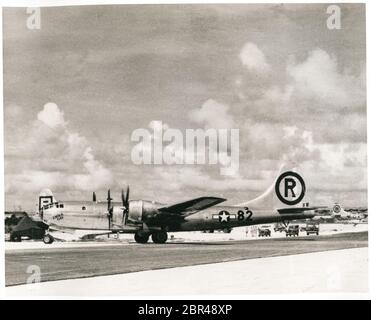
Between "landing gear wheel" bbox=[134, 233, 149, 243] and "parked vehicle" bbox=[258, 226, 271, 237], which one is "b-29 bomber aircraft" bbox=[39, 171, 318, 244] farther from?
"parked vehicle" bbox=[258, 226, 271, 237]

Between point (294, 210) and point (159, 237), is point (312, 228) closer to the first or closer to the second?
point (294, 210)

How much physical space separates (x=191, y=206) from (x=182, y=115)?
160cm

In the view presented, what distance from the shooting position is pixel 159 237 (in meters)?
10.2

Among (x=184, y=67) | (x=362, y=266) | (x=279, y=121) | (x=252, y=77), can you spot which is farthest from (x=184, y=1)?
(x=362, y=266)

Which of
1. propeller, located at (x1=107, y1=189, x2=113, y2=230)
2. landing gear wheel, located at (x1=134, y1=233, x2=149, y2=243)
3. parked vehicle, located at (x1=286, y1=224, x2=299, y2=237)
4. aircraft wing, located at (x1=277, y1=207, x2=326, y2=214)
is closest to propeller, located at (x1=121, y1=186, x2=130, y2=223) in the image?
propeller, located at (x1=107, y1=189, x2=113, y2=230)

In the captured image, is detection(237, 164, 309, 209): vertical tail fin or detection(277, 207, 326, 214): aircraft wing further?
detection(277, 207, 326, 214): aircraft wing

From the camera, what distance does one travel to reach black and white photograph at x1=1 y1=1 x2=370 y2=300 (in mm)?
8953

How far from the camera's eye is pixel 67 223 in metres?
9.95

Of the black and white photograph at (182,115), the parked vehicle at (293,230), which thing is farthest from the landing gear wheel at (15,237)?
the parked vehicle at (293,230)

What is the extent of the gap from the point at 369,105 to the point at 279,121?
1416 millimetres

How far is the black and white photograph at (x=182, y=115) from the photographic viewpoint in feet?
29.4

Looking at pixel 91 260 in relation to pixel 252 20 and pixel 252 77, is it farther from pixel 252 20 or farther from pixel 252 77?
pixel 252 20

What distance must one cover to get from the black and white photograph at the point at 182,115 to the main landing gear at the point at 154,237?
2.30 feet

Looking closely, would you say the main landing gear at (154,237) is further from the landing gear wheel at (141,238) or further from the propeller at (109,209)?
the propeller at (109,209)
